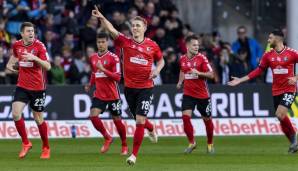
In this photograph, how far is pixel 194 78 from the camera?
21984 mm

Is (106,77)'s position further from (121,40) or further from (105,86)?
(121,40)

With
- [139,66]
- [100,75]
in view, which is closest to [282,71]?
[139,66]

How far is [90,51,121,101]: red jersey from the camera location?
71.5 ft

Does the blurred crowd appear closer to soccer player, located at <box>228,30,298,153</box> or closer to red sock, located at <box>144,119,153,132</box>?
red sock, located at <box>144,119,153,132</box>

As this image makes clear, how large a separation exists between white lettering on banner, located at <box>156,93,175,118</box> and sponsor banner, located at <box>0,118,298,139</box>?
0.22m

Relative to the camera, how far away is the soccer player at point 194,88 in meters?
21.7

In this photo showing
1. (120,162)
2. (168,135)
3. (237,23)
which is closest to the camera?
(120,162)

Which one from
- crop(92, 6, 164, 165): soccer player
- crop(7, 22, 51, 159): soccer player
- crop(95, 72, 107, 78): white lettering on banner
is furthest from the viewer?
crop(95, 72, 107, 78): white lettering on banner

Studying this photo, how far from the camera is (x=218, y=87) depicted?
28391 millimetres

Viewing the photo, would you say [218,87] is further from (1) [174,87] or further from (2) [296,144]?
(2) [296,144]

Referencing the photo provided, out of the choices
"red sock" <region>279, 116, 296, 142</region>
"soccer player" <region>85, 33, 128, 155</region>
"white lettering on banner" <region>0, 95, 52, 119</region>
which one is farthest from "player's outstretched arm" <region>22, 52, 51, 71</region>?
"white lettering on banner" <region>0, 95, 52, 119</region>

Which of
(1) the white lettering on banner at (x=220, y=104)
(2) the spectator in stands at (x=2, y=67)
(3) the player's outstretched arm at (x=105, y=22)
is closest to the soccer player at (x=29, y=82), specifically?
(3) the player's outstretched arm at (x=105, y=22)

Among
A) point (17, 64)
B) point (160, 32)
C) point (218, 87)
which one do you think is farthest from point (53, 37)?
point (17, 64)

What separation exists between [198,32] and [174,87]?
630 centimetres
